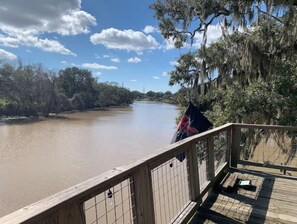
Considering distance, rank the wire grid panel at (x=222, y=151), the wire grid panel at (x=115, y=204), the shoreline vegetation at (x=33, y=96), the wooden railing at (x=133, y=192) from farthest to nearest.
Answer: the shoreline vegetation at (x=33, y=96) < the wire grid panel at (x=222, y=151) < the wire grid panel at (x=115, y=204) < the wooden railing at (x=133, y=192)

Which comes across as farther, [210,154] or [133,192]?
[210,154]

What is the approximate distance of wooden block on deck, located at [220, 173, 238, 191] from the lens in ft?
10.5

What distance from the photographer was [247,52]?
6.67 metres

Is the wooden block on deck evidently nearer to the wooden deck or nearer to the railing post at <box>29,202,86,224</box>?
the wooden deck

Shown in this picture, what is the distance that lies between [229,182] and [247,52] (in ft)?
13.8

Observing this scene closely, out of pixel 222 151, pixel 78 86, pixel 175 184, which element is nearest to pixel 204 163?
pixel 175 184

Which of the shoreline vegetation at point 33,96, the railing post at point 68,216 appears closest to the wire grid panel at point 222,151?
the railing post at point 68,216

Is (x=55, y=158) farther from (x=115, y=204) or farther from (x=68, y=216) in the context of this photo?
(x=68, y=216)

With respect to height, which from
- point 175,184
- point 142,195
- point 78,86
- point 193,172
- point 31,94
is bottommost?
point 175,184

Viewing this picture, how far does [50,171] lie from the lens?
11828 millimetres

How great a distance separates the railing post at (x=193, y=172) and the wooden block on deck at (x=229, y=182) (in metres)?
0.69

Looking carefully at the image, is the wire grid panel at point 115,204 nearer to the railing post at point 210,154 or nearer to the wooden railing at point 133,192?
the wooden railing at point 133,192

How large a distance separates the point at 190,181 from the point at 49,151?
47.7 ft

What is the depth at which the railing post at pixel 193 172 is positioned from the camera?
8.11 feet
